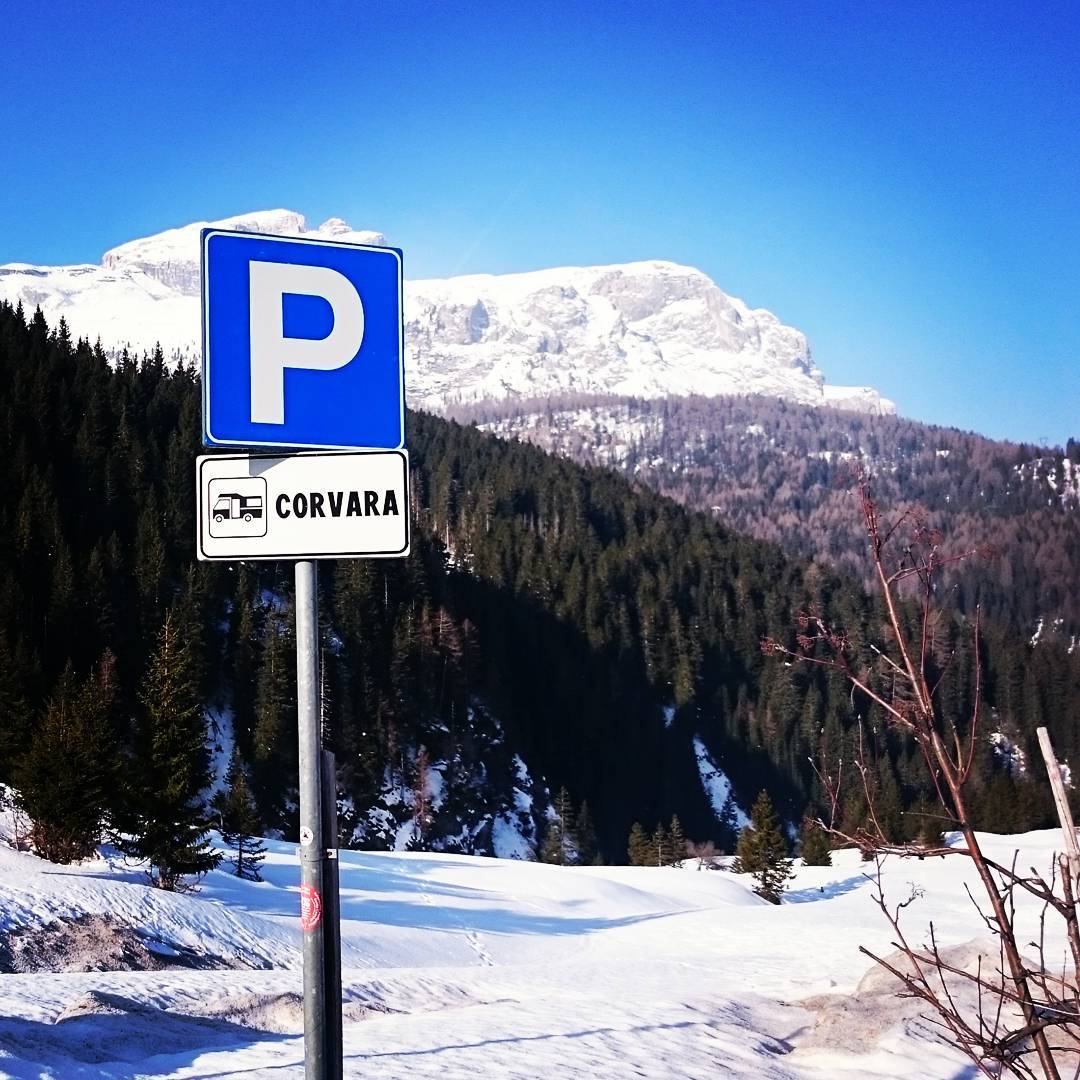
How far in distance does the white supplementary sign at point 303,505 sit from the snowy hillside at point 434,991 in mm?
2170

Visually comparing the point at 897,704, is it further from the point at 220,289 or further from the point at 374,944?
the point at 374,944

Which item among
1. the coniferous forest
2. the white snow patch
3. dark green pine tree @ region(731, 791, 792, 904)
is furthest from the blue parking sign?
the white snow patch

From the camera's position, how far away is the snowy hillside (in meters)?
8.52

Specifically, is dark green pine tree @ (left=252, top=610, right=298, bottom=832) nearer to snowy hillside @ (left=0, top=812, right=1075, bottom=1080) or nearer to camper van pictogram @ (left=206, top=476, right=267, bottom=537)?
snowy hillside @ (left=0, top=812, right=1075, bottom=1080)

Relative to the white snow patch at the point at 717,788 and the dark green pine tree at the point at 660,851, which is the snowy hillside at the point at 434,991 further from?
the white snow patch at the point at 717,788

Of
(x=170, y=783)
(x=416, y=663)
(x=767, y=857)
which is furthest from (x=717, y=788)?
(x=170, y=783)

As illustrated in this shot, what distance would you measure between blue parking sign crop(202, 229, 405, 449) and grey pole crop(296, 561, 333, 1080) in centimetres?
53

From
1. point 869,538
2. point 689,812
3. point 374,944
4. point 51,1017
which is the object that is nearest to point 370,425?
point 869,538

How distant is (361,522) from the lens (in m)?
2.89

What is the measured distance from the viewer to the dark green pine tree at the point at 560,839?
224 ft

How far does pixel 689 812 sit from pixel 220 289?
334ft

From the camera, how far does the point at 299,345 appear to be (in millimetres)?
3035

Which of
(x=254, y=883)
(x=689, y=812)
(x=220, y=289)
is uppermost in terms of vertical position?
(x=220, y=289)

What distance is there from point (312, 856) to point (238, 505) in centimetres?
97
